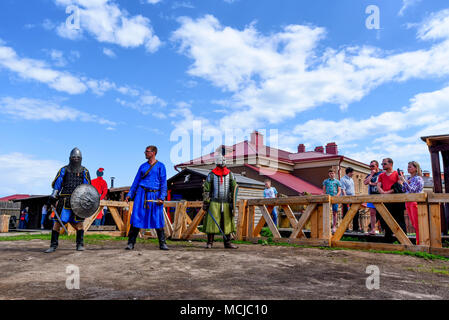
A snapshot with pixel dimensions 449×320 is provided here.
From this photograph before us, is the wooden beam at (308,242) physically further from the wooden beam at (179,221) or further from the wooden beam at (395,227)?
the wooden beam at (179,221)

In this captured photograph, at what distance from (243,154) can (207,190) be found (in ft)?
61.8

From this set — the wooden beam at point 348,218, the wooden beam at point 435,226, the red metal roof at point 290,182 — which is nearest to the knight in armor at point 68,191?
the wooden beam at point 348,218

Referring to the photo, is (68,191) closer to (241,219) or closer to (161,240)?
(161,240)

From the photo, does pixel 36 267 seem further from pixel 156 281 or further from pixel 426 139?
pixel 426 139

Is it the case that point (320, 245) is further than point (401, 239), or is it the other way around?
point (320, 245)

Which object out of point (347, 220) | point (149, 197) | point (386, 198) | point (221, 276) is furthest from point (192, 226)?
point (221, 276)

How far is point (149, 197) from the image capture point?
7.01 metres

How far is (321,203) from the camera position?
24.2 ft

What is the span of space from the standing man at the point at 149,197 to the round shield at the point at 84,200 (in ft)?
2.22

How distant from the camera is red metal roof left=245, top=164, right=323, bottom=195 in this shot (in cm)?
2387

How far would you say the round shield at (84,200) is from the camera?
6.50 metres

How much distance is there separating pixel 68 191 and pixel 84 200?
1.25 ft

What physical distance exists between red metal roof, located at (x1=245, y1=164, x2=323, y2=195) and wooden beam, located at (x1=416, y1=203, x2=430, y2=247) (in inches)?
655
